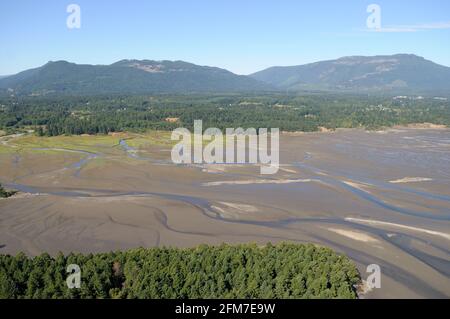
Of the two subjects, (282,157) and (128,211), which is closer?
(128,211)

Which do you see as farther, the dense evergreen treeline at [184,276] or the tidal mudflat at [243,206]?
the tidal mudflat at [243,206]

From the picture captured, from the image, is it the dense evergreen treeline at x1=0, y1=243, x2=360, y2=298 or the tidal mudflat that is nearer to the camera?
the dense evergreen treeline at x1=0, y1=243, x2=360, y2=298

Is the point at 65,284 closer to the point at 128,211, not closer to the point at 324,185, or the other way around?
the point at 128,211

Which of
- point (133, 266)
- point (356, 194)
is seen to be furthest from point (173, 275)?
point (356, 194)

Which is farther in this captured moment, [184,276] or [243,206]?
[243,206]
